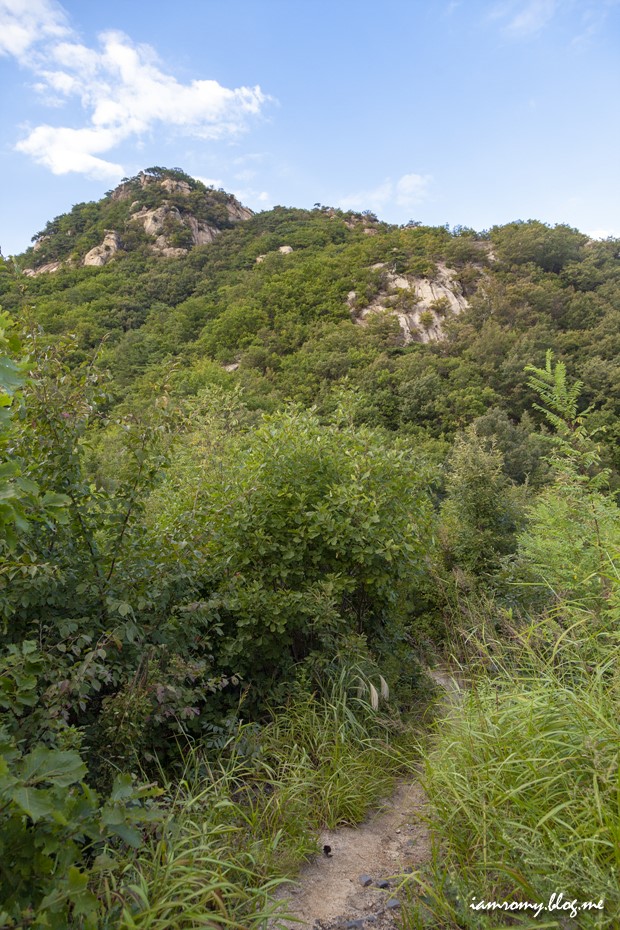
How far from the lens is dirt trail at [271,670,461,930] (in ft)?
6.90

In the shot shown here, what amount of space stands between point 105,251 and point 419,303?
28790mm

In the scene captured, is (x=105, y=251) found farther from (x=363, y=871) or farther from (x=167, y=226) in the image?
(x=363, y=871)

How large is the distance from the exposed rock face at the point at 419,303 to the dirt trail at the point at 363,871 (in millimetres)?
37001

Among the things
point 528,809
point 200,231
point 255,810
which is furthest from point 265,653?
point 200,231

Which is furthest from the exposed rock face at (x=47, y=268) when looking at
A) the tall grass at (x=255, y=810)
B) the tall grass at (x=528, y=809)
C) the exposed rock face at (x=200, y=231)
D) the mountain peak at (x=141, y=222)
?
the tall grass at (x=528, y=809)

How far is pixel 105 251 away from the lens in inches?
1917

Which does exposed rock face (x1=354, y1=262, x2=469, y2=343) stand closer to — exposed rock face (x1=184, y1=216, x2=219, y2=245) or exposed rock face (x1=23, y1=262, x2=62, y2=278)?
exposed rock face (x1=184, y1=216, x2=219, y2=245)

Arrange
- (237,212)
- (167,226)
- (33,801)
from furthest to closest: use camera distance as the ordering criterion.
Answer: (237,212) < (167,226) < (33,801)

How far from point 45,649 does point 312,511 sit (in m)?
2.06

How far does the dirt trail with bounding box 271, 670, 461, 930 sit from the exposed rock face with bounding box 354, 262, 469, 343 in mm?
37001

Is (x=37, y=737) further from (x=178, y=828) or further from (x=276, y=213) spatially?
(x=276, y=213)

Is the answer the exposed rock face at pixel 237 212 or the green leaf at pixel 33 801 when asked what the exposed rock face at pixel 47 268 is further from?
the green leaf at pixel 33 801

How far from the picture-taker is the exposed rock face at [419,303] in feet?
128

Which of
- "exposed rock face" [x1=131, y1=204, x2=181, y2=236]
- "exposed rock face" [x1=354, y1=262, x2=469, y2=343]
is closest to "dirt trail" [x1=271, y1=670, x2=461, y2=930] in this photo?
"exposed rock face" [x1=354, y1=262, x2=469, y2=343]
